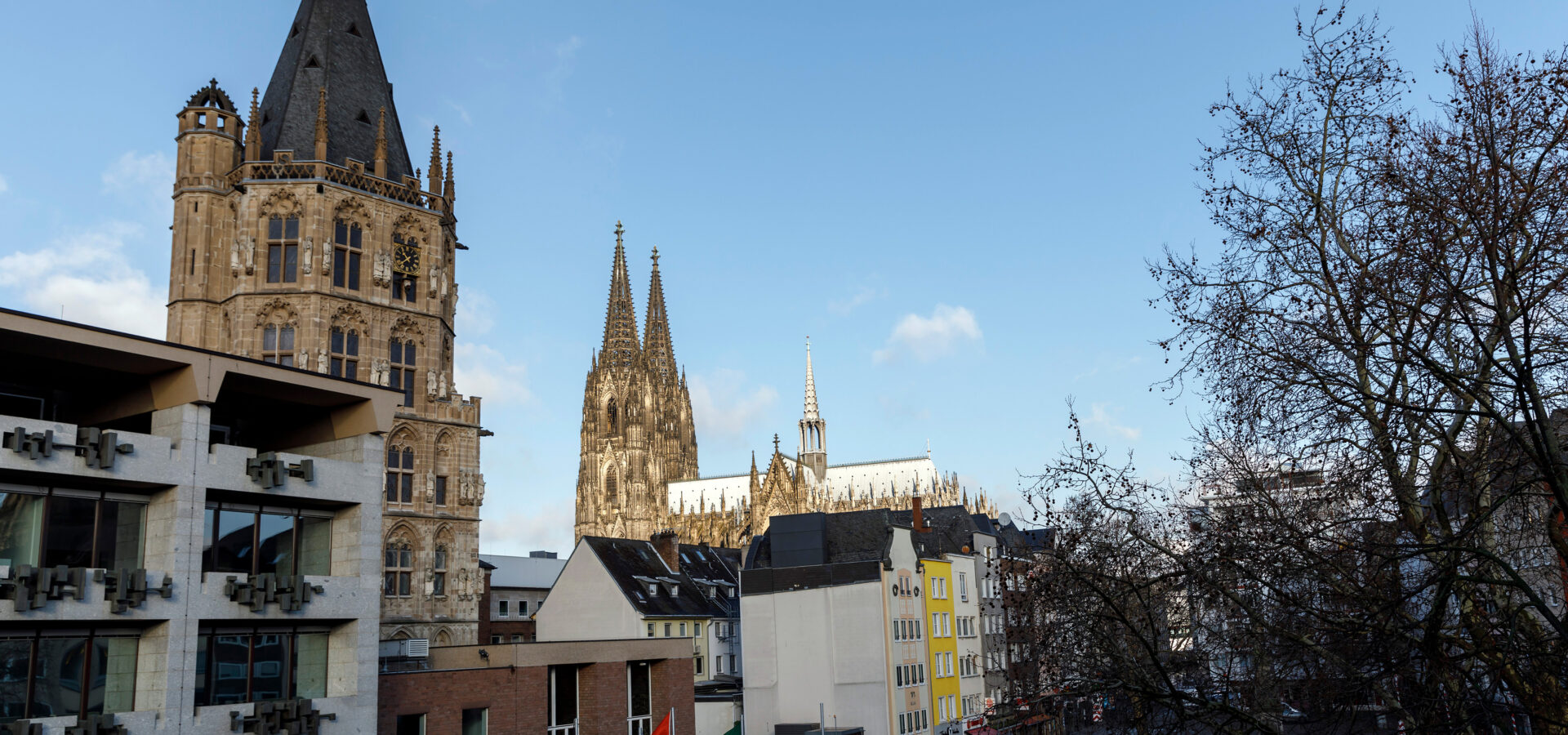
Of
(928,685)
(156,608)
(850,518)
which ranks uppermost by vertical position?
(850,518)

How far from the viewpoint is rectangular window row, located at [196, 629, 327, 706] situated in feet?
78.4

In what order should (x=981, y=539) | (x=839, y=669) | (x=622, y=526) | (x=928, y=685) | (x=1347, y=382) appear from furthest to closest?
(x=622, y=526) < (x=981, y=539) < (x=928, y=685) < (x=839, y=669) < (x=1347, y=382)

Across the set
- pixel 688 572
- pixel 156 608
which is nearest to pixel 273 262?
pixel 156 608

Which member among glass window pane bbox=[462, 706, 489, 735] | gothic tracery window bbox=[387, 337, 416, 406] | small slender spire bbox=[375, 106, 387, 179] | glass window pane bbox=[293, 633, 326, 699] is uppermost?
small slender spire bbox=[375, 106, 387, 179]

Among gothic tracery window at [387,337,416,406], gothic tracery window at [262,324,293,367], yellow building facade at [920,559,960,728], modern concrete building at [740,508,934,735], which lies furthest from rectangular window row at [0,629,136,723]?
yellow building facade at [920,559,960,728]

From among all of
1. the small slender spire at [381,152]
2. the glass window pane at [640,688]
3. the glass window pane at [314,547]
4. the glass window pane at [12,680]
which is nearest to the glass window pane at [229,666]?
the glass window pane at [314,547]

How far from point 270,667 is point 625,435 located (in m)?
116

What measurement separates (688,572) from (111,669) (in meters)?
43.2

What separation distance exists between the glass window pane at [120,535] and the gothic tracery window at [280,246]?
15771mm

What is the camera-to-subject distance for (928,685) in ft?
182

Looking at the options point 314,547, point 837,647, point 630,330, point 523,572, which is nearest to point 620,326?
point 630,330

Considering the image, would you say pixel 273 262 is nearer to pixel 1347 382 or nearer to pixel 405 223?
pixel 405 223

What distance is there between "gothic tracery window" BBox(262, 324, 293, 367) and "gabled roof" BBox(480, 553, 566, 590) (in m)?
35.2

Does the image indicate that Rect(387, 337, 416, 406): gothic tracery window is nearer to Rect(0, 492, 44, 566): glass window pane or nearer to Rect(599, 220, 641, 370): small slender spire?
Rect(0, 492, 44, 566): glass window pane
